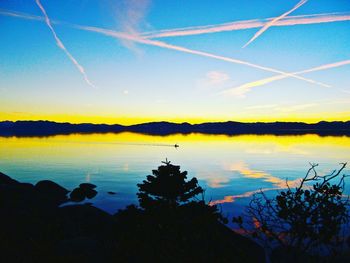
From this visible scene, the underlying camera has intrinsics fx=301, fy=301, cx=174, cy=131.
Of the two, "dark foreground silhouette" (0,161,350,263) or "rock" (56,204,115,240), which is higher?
"dark foreground silhouette" (0,161,350,263)

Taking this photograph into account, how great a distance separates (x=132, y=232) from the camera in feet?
34.7

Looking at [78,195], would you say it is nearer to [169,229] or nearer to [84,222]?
[84,222]

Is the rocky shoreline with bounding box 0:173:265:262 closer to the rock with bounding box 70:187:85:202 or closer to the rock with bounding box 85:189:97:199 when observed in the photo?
the rock with bounding box 70:187:85:202

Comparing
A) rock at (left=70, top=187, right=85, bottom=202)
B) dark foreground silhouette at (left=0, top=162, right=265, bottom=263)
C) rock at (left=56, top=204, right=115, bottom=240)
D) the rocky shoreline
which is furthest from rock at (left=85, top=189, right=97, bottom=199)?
rock at (left=56, top=204, right=115, bottom=240)

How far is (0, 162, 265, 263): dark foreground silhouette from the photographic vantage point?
845cm

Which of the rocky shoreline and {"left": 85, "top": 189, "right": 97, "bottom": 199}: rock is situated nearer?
the rocky shoreline

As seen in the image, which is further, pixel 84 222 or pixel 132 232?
pixel 84 222

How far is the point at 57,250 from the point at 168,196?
28.0 feet


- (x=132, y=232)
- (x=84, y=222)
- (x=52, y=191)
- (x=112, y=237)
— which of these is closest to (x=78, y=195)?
(x=52, y=191)

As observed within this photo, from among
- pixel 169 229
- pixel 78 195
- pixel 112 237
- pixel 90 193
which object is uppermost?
pixel 169 229

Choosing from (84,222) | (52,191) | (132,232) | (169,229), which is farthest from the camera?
(52,191)

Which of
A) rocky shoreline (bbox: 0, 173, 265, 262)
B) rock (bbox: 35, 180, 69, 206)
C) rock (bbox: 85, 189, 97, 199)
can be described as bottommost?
rock (bbox: 85, 189, 97, 199)

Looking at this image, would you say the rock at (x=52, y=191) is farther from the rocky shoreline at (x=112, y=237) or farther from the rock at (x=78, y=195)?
the rocky shoreline at (x=112, y=237)

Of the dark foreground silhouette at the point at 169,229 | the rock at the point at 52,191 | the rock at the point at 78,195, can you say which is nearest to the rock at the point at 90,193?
the rock at the point at 78,195
